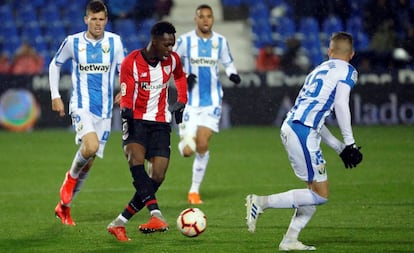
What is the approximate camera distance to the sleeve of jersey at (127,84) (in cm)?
950

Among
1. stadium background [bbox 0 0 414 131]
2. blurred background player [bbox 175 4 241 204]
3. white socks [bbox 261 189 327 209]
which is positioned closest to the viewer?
white socks [bbox 261 189 327 209]

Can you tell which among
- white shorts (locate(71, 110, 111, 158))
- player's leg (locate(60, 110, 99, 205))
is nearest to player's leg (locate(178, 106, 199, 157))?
white shorts (locate(71, 110, 111, 158))

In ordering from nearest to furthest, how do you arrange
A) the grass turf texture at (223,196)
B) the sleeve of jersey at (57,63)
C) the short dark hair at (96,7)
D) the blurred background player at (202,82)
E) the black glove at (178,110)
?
the grass turf texture at (223,196) → the black glove at (178,110) → the short dark hair at (96,7) → the sleeve of jersey at (57,63) → the blurred background player at (202,82)

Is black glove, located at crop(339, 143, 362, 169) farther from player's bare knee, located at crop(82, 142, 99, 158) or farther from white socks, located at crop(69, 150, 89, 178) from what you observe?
white socks, located at crop(69, 150, 89, 178)

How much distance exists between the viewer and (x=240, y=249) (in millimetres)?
8938

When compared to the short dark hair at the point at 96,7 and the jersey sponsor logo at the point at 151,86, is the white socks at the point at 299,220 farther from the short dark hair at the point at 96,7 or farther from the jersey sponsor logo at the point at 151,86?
the short dark hair at the point at 96,7

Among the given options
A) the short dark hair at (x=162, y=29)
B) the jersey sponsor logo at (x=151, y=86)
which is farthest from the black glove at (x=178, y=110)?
the short dark hair at (x=162, y=29)

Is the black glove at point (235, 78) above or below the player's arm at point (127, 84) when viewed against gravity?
below

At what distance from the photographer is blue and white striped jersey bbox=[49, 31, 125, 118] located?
1103 cm

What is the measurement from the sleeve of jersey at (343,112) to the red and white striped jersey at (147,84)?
6.31 ft

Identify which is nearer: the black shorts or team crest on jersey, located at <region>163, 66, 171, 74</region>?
the black shorts

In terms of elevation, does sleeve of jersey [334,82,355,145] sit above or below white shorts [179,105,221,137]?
above

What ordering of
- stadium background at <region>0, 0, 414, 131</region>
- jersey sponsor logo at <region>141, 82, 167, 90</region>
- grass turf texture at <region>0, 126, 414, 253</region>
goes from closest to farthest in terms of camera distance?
1. grass turf texture at <region>0, 126, 414, 253</region>
2. jersey sponsor logo at <region>141, 82, 167, 90</region>
3. stadium background at <region>0, 0, 414, 131</region>

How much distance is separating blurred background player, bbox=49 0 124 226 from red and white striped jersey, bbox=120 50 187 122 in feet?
3.90
